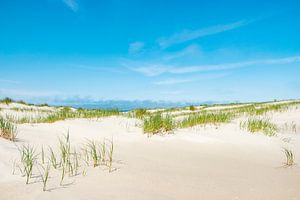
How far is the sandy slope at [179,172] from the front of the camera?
3159 millimetres

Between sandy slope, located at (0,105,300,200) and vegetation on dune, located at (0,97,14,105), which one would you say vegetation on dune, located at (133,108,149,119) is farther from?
vegetation on dune, located at (0,97,14,105)

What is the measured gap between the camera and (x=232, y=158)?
17.6ft

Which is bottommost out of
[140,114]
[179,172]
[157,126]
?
[179,172]

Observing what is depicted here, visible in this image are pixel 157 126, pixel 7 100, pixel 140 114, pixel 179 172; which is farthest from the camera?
pixel 7 100

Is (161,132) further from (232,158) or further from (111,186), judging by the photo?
(111,186)

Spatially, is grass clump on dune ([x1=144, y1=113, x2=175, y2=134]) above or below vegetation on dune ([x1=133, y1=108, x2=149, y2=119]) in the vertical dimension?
below

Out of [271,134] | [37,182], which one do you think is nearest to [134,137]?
[271,134]

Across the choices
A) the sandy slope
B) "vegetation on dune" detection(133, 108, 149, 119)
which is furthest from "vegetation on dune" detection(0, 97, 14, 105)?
the sandy slope

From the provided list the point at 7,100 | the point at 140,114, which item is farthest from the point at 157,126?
the point at 7,100

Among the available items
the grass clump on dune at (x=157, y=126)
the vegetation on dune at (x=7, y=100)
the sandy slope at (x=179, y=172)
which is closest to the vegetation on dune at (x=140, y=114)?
the grass clump on dune at (x=157, y=126)

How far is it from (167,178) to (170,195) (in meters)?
0.57

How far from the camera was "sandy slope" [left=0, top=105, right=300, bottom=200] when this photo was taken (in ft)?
10.4

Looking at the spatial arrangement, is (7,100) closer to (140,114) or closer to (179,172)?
(140,114)

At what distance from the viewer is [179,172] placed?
4109mm
